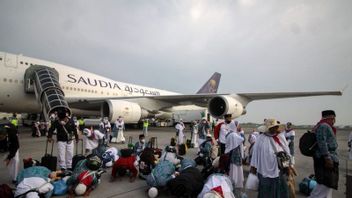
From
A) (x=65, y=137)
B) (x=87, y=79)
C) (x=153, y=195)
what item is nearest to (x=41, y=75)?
(x=87, y=79)

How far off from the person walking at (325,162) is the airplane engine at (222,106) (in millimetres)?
10069

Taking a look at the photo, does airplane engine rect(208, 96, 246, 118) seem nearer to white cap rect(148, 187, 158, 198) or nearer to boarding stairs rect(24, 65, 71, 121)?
boarding stairs rect(24, 65, 71, 121)

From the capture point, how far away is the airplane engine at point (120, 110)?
13.0 metres

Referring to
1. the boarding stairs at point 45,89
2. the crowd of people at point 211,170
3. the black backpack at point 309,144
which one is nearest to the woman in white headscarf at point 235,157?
the crowd of people at point 211,170

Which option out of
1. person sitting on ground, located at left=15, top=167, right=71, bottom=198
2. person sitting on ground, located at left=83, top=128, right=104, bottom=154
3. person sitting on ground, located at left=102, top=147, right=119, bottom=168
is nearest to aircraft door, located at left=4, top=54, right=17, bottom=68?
person sitting on ground, located at left=83, top=128, right=104, bottom=154

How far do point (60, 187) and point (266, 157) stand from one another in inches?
136

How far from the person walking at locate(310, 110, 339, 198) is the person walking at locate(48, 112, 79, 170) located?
5234 millimetres

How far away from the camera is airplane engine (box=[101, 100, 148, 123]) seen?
42.6ft

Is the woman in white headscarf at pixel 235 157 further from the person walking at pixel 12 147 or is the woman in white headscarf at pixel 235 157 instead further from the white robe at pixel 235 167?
the person walking at pixel 12 147

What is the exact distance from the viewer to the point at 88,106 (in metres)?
15.6

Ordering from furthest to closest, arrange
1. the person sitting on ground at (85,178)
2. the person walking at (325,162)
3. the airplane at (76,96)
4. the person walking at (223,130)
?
the airplane at (76,96)
the person walking at (223,130)
the person sitting on ground at (85,178)
the person walking at (325,162)

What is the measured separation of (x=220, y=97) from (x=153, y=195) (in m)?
10.8

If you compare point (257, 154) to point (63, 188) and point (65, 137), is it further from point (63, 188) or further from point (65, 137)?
point (65, 137)

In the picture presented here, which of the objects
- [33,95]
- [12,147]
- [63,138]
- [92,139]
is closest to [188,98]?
[33,95]
